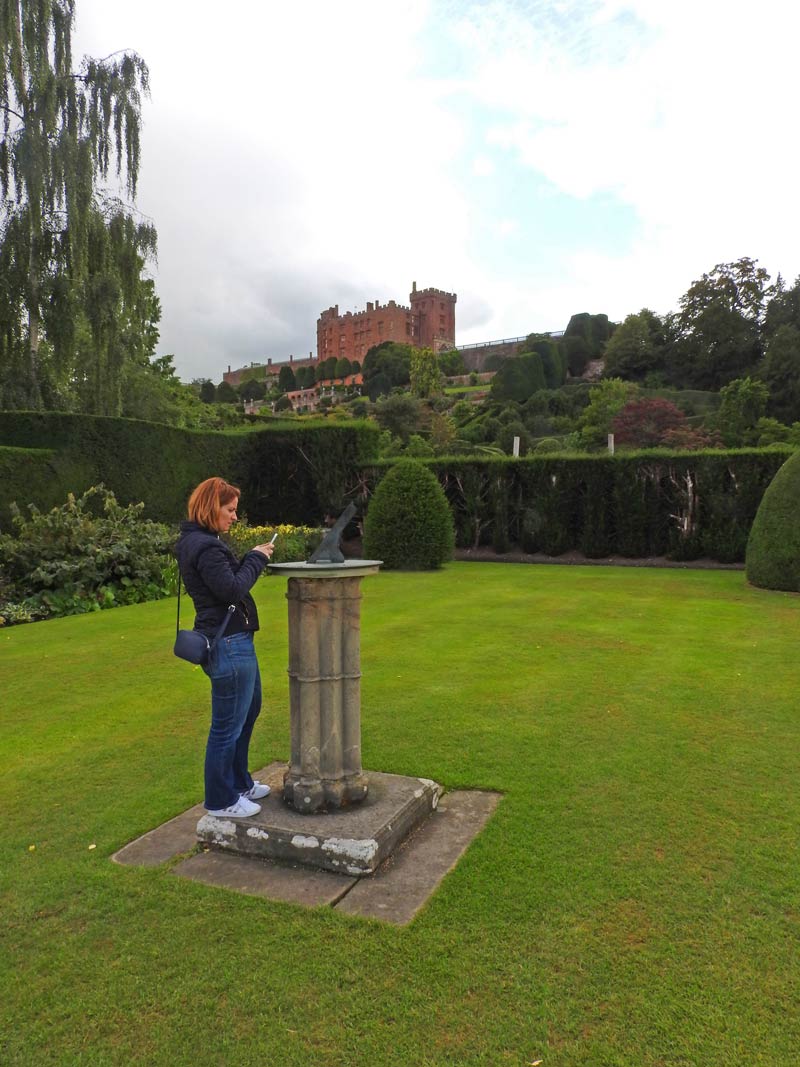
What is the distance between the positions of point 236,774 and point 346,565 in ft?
3.87

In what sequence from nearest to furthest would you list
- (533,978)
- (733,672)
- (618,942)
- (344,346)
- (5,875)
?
(533,978)
(618,942)
(5,875)
(733,672)
(344,346)

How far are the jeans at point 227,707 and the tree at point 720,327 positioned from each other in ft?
171

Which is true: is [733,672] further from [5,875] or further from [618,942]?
[5,875]

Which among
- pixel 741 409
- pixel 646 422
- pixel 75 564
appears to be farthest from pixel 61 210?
pixel 741 409

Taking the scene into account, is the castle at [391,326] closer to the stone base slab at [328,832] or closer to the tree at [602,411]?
the tree at [602,411]

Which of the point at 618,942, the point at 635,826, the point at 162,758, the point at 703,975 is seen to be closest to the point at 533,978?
the point at 618,942

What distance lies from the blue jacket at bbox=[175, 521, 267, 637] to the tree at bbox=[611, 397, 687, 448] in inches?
1293

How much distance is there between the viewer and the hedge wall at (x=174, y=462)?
12.4 meters

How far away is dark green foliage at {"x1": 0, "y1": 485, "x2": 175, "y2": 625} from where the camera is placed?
9.71 m

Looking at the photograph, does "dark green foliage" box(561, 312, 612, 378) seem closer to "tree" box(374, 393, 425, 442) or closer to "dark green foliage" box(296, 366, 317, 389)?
"tree" box(374, 393, 425, 442)

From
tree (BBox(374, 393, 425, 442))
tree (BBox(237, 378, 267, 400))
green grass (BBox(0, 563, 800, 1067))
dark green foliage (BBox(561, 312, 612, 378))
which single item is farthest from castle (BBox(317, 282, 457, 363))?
green grass (BBox(0, 563, 800, 1067))

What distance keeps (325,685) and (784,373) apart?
46.5m

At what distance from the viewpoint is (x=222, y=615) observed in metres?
3.06

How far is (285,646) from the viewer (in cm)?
714
